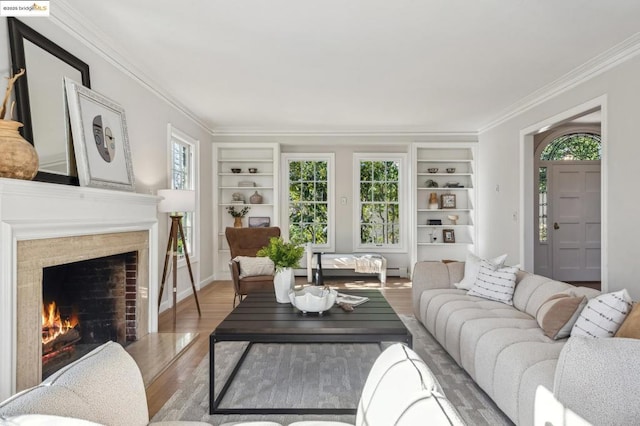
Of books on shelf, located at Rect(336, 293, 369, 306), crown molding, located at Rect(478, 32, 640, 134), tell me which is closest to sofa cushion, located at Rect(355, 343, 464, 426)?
books on shelf, located at Rect(336, 293, 369, 306)

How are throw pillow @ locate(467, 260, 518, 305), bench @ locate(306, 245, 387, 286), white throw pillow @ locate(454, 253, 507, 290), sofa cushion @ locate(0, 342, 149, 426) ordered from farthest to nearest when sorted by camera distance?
1. bench @ locate(306, 245, 387, 286)
2. white throw pillow @ locate(454, 253, 507, 290)
3. throw pillow @ locate(467, 260, 518, 305)
4. sofa cushion @ locate(0, 342, 149, 426)

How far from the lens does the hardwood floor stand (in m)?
2.63

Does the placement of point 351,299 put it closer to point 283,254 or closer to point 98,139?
point 283,254

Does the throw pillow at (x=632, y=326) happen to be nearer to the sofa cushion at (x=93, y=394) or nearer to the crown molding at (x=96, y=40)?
the sofa cushion at (x=93, y=394)

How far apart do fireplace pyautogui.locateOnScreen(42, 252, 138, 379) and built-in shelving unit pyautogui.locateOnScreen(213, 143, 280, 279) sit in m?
3.28

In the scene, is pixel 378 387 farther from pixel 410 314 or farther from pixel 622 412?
pixel 410 314

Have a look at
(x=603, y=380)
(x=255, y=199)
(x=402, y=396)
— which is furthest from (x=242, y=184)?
(x=402, y=396)

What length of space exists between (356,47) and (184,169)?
3316mm

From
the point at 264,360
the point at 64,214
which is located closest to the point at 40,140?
the point at 64,214

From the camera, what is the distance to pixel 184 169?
555cm

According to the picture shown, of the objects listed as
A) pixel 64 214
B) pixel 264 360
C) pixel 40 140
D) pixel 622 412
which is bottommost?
pixel 264 360

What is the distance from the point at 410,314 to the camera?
446 cm

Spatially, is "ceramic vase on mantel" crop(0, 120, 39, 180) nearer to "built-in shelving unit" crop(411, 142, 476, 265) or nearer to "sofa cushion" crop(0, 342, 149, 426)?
"sofa cushion" crop(0, 342, 149, 426)

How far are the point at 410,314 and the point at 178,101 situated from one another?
3.94 meters
